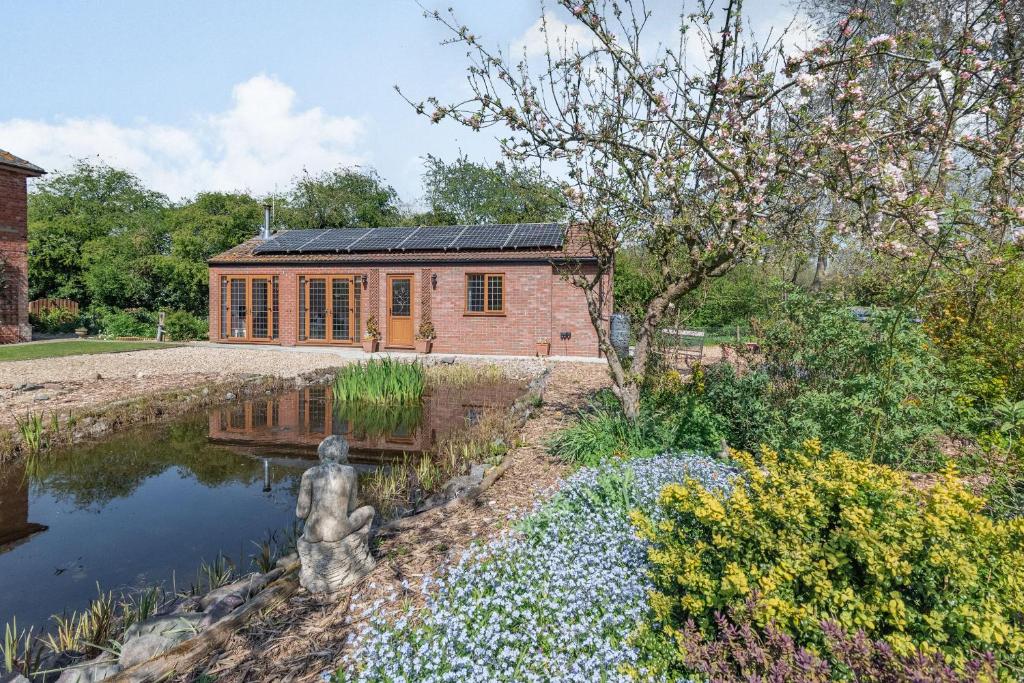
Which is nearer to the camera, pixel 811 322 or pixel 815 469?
pixel 815 469

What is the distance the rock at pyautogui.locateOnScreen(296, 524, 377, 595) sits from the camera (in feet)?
9.98

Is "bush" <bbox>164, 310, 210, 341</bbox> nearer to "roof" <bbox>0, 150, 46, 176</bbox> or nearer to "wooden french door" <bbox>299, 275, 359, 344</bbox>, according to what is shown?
"wooden french door" <bbox>299, 275, 359, 344</bbox>

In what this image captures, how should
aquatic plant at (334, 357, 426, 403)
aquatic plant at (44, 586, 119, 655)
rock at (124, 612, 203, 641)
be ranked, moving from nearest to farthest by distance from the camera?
rock at (124, 612, 203, 641) → aquatic plant at (44, 586, 119, 655) → aquatic plant at (334, 357, 426, 403)

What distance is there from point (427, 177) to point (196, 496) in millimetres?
37761

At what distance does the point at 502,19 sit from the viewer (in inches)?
184

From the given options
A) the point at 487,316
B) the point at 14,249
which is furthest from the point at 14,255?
the point at 487,316

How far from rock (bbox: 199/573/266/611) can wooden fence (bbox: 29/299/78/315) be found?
23.5 m

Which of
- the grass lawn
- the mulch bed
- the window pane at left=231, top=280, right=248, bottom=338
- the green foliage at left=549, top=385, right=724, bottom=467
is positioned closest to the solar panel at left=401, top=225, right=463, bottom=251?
the window pane at left=231, top=280, right=248, bottom=338

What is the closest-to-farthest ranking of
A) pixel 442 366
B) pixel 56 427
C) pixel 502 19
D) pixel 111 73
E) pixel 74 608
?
1. pixel 74 608
2. pixel 502 19
3. pixel 56 427
4. pixel 111 73
5. pixel 442 366

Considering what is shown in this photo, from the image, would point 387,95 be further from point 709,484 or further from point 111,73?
point 111,73

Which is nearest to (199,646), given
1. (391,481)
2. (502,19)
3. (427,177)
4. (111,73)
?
(391,481)

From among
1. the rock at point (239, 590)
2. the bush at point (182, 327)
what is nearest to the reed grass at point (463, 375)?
the rock at point (239, 590)

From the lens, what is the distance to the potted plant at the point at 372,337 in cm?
1636

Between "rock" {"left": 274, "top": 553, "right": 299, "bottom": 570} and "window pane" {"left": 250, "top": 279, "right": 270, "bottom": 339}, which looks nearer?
"rock" {"left": 274, "top": 553, "right": 299, "bottom": 570}
